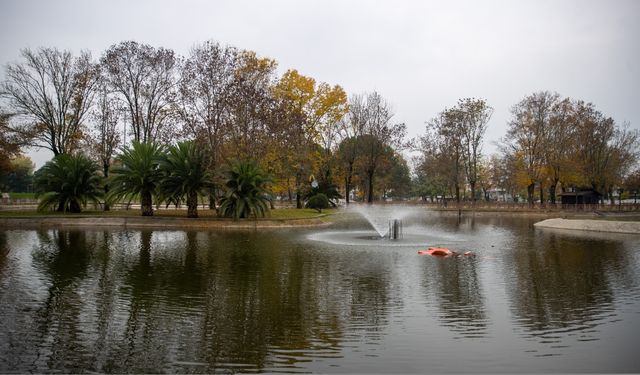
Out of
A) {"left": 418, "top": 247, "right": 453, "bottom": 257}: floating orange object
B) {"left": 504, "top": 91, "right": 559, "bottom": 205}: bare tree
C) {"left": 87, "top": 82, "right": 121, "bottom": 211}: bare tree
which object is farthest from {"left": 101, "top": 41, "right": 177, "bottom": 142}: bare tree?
{"left": 504, "top": 91, "right": 559, "bottom": 205}: bare tree

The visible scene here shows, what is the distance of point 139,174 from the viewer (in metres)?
40.9

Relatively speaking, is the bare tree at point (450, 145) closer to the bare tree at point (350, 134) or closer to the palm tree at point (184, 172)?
the bare tree at point (350, 134)

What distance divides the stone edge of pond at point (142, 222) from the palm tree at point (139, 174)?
207 cm

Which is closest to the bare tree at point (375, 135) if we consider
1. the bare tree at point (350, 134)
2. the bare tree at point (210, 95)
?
the bare tree at point (350, 134)

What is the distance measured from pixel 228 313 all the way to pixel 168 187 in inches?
1225

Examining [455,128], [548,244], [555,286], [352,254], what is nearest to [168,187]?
[352,254]

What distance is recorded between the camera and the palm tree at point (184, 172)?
40344mm

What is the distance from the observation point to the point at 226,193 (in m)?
40.6

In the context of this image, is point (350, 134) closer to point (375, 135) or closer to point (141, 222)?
point (375, 135)

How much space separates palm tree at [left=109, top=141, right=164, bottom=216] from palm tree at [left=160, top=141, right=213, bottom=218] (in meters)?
0.97

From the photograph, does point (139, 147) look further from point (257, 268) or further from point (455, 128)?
point (455, 128)

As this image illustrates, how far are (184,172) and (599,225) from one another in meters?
35.9

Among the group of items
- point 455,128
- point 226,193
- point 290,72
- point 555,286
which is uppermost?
point 290,72

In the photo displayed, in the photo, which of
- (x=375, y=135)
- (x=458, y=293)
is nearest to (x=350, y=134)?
(x=375, y=135)
